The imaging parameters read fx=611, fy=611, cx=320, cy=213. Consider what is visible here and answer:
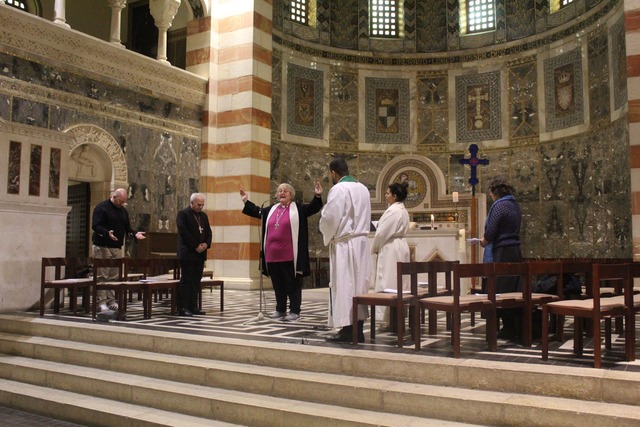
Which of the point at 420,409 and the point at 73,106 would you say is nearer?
the point at 420,409

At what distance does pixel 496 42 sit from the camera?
18.9m

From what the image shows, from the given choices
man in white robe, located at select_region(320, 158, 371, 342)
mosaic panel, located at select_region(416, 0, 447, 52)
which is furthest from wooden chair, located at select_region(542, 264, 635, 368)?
mosaic panel, located at select_region(416, 0, 447, 52)

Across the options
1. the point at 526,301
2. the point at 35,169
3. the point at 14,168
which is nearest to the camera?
the point at 526,301

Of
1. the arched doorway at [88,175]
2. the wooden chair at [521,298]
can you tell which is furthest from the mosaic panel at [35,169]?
the wooden chair at [521,298]

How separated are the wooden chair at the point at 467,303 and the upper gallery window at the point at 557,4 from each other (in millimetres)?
14126

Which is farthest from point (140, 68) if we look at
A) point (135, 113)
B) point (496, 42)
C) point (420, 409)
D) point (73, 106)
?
point (420, 409)

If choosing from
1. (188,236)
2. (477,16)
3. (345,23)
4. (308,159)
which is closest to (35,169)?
(188,236)

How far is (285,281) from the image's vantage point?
8.37m

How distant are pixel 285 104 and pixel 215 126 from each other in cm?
278

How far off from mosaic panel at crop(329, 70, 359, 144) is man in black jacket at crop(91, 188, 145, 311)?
1085 cm

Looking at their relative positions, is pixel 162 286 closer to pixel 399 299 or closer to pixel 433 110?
pixel 399 299

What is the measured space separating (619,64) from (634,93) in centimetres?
367

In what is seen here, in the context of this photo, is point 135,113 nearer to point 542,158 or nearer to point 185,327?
point 185,327

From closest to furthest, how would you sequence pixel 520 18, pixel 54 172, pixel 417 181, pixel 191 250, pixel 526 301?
pixel 526 301 → pixel 191 250 → pixel 54 172 → pixel 417 181 → pixel 520 18
